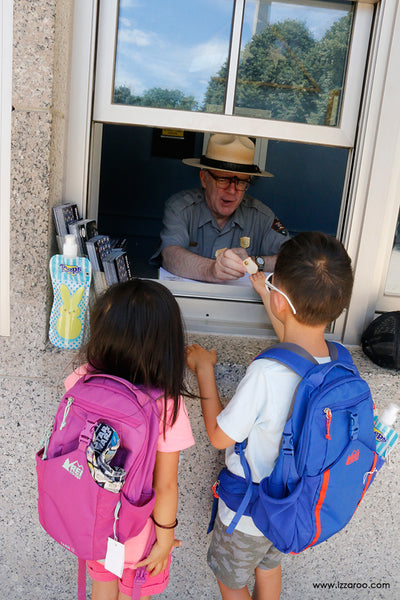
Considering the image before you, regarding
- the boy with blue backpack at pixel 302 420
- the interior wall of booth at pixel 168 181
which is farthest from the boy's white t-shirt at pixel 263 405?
the interior wall of booth at pixel 168 181

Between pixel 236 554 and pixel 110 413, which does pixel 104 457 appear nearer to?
pixel 110 413

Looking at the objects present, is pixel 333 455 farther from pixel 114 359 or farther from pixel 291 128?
pixel 291 128

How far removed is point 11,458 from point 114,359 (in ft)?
2.72

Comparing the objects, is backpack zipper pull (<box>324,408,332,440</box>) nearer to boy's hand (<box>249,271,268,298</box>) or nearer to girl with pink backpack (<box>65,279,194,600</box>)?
girl with pink backpack (<box>65,279,194,600</box>)

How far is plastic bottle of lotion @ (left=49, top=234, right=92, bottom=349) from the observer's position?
1.64 meters

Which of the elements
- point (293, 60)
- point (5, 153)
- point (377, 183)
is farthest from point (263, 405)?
point (293, 60)

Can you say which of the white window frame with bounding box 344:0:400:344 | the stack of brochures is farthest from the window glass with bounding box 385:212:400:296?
the stack of brochures

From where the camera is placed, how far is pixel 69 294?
168 cm

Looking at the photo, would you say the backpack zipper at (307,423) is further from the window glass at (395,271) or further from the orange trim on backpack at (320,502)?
the window glass at (395,271)

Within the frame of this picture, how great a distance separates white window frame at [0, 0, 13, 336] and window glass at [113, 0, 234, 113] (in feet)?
1.18

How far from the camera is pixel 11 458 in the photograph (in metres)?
1.89

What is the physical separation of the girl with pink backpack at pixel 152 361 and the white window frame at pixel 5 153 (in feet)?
1.67

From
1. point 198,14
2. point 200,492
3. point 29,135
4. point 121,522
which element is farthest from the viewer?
point 200,492

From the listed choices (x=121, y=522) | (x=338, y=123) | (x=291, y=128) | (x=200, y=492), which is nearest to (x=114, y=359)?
(x=121, y=522)
